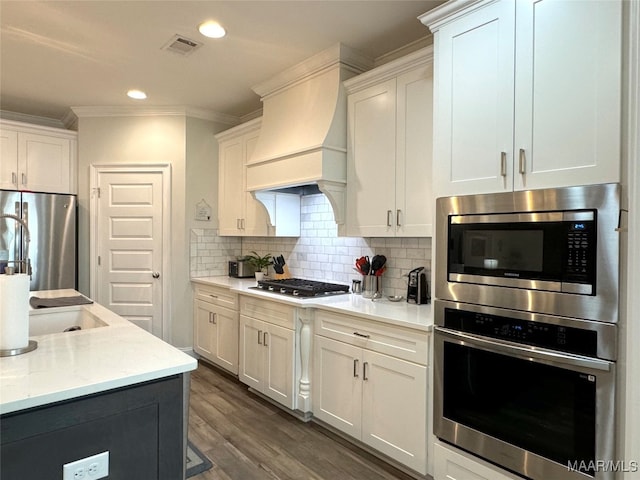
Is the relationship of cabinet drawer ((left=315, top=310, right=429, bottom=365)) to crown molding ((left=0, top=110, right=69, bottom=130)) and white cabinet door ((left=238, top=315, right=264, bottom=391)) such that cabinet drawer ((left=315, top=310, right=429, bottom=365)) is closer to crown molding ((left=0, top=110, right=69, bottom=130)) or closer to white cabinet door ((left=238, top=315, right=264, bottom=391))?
white cabinet door ((left=238, top=315, right=264, bottom=391))

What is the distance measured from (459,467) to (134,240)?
379 centimetres

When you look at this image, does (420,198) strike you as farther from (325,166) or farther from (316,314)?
(316,314)

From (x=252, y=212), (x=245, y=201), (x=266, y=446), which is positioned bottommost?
(x=266, y=446)

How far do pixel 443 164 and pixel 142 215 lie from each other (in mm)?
3444

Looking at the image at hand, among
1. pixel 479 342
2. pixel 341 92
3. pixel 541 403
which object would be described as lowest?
pixel 541 403

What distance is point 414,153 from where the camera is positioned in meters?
2.54

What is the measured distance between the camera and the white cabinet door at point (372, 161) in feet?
8.75

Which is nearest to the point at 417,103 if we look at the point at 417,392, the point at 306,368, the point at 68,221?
the point at 417,392

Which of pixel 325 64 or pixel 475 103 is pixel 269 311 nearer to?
pixel 325 64

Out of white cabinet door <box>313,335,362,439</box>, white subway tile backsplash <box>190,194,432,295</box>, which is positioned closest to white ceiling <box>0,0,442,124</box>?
white subway tile backsplash <box>190,194,432,295</box>

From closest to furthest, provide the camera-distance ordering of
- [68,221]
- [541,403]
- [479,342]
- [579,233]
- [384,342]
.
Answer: [579,233], [541,403], [479,342], [384,342], [68,221]

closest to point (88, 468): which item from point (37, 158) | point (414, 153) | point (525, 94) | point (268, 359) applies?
point (268, 359)

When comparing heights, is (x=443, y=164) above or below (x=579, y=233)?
above

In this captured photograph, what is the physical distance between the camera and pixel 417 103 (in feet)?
8.21
